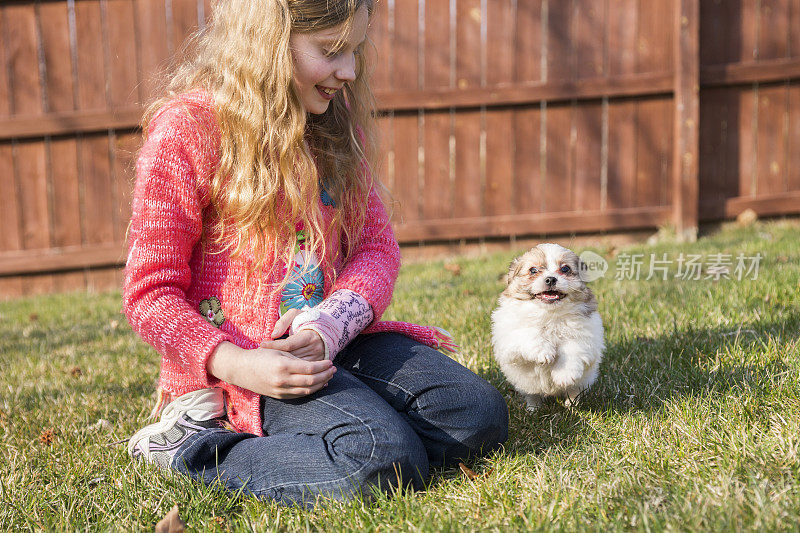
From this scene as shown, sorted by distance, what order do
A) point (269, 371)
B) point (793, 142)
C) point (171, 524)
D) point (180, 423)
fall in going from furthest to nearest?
1. point (793, 142)
2. point (180, 423)
3. point (269, 371)
4. point (171, 524)

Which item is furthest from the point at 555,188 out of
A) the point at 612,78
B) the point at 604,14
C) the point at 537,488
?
the point at 537,488

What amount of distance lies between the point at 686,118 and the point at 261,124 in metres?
4.41

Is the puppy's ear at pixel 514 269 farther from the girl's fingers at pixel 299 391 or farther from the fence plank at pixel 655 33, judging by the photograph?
the fence plank at pixel 655 33

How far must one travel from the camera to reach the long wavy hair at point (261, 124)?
2055mm

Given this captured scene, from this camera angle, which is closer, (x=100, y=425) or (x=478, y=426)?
(x=478, y=426)

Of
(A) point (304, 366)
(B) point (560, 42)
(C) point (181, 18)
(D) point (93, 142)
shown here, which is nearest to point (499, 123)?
(B) point (560, 42)

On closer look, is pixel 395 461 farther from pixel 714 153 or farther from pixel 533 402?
pixel 714 153

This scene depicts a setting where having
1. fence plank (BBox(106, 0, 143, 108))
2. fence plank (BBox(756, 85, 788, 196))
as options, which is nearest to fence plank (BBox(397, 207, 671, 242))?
fence plank (BBox(756, 85, 788, 196))

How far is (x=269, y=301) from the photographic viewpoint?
215 centimetres

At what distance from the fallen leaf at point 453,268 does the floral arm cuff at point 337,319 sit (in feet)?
8.81

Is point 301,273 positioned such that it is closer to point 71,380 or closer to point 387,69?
point 71,380

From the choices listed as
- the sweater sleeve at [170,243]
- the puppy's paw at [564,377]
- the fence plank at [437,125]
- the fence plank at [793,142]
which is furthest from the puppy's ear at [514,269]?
the fence plank at [793,142]

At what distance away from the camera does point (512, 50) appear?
5.60m

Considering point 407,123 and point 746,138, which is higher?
point 407,123
